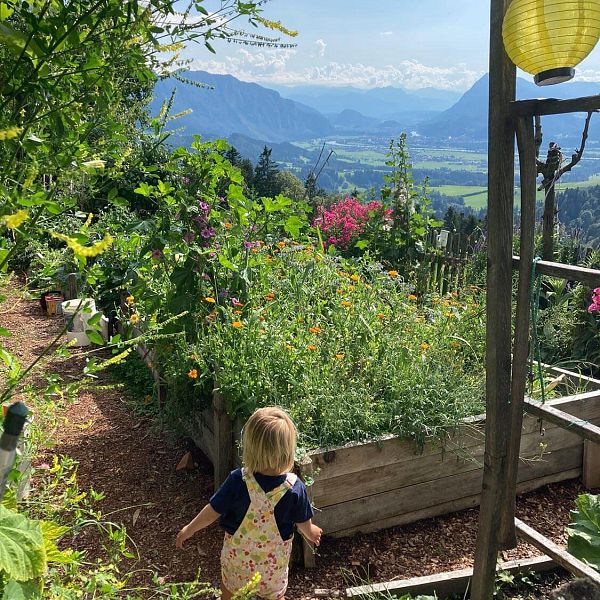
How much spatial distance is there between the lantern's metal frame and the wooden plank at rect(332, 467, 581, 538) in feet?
2.44

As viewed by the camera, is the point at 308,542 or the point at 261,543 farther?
the point at 308,542

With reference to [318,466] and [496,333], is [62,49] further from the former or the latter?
[318,466]

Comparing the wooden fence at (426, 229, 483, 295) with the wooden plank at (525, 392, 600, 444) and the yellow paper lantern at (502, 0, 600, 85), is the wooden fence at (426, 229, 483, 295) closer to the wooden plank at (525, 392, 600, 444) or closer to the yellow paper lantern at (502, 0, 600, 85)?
the wooden plank at (525, 392, 600, 444)

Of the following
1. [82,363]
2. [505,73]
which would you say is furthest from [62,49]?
[82,363]

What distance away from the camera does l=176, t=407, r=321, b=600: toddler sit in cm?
217

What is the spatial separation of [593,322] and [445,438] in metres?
2.87

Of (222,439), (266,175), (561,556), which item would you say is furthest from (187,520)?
(266,175)

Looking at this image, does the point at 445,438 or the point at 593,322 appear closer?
the point at 445,438

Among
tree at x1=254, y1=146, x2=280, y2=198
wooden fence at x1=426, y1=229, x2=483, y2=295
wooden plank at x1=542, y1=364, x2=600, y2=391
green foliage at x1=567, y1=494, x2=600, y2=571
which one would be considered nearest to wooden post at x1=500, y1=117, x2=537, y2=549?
green foliage at x1=567, y1=494, x2=600, y2=571

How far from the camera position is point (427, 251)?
283 inches

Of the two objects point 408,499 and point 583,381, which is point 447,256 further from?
point 408,499

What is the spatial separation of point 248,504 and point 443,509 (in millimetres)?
1421

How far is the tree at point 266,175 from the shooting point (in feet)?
46.8

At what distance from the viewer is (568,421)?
6.67ft
